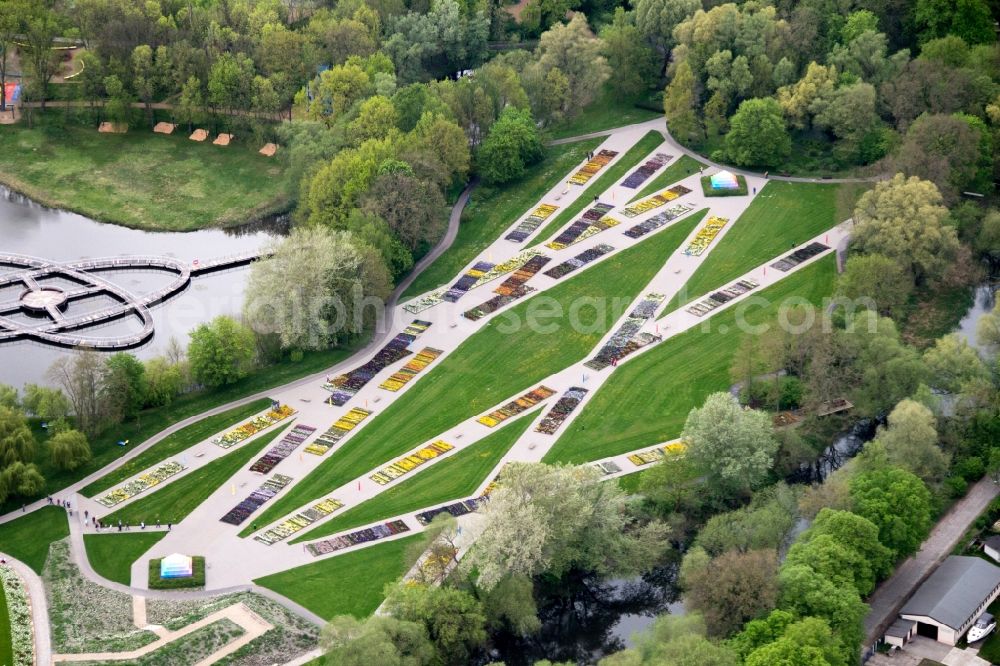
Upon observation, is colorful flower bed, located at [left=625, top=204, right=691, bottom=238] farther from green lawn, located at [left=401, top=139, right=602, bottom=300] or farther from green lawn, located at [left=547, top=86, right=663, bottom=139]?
green lawn, located at [left=547, top=86, right=663, bottom=139]

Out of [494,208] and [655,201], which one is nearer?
[494,208]

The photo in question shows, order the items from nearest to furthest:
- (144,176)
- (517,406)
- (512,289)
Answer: (517,406) → (512,289) → (144,176)

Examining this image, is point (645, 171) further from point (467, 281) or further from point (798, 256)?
point (467, 281)

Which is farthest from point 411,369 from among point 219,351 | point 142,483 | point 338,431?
point 142,483

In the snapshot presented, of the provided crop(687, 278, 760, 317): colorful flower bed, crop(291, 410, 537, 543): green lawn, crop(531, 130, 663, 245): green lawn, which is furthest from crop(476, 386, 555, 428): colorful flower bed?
crop(531, 130, 663, 245): green lawn

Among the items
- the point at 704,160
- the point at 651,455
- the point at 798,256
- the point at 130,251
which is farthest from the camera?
the point at 704,160

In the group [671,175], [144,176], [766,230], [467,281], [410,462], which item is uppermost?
[671,175]

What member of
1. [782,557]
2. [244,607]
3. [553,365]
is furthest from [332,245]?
[782,557]
